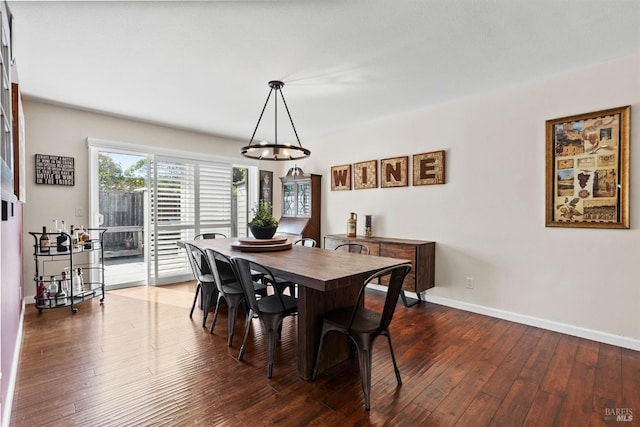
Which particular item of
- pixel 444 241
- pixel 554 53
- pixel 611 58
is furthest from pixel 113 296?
pixel 611 58

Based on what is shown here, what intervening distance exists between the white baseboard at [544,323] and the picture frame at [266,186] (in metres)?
3.49

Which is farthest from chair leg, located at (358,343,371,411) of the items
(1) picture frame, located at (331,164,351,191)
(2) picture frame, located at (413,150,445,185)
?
(1) picture frame, located at (331,164,351,191)

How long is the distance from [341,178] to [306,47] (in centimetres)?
272

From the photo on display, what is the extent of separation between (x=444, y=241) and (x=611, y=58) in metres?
2.31

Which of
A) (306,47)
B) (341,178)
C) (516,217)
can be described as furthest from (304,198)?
(516,217)

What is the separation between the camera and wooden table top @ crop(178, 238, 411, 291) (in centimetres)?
184

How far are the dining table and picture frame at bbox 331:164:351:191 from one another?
2584 millimetres

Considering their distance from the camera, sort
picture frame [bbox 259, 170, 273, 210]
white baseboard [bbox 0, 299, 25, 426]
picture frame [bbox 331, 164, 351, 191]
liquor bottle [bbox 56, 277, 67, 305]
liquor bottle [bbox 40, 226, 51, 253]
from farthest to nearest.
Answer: picture frame [bbox 259, 170, 273, 210] → picture frame [bbox 331, 164, 351, 191] → liquor bottle [bbox 56, 277, 67, 305] → liquor bottle [bbox 40, 226, 51, 253] → white baseboard [bbox 0, 299, 25, 426]

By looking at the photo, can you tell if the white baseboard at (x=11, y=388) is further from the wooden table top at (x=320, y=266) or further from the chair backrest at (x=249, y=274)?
the wooden table top at (x=320, y=266)

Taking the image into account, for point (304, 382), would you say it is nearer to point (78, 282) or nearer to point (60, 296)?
point (60, 296)

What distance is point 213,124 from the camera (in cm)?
475

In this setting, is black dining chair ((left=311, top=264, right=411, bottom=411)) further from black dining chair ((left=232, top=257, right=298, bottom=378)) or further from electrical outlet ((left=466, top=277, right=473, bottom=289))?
electrical outlet ((left=466, top=277, right=473, bottom=289))

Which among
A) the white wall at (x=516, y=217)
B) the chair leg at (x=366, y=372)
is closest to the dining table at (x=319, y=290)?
the chair leg at (x=366, y=372)

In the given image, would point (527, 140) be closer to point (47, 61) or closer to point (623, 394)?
point (623, 394)
